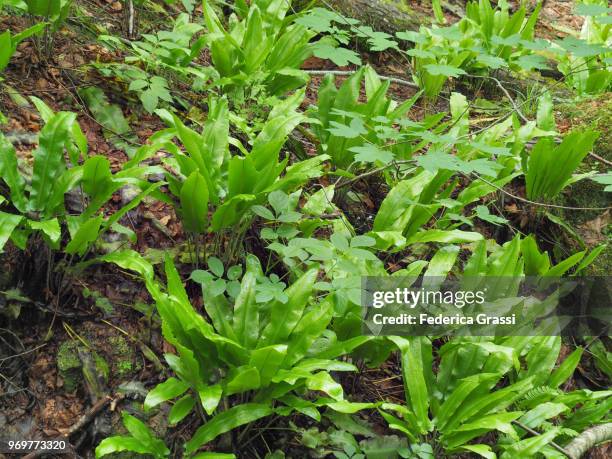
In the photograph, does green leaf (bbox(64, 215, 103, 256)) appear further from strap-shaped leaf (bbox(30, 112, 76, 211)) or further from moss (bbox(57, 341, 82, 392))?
moss (bbox(57, 341, 82, 392))

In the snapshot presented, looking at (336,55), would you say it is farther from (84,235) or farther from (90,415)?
(90,415)

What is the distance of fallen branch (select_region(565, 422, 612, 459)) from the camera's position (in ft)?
9.24

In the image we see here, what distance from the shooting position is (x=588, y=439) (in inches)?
115

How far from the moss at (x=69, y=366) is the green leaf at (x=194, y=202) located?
0.79 metres

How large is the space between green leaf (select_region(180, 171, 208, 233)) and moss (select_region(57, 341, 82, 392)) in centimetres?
79

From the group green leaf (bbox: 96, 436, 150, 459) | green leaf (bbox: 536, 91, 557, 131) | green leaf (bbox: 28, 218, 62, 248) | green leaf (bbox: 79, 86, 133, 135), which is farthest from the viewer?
green leaf (bbox: 536, 91, 557, 131)

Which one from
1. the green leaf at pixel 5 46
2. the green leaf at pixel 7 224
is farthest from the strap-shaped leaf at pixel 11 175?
the green leaf at pixel 5 46

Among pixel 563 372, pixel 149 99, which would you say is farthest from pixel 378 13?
pixel 563 372

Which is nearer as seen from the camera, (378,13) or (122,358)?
(122,358)

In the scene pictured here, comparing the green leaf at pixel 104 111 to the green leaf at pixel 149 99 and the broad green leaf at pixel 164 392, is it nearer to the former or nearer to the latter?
the green leaf at pixel 149 99

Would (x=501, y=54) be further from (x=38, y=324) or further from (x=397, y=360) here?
(x=38, y=324)

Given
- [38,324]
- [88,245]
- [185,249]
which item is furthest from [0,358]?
[185,249]

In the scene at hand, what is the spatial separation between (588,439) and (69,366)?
2.54 metres

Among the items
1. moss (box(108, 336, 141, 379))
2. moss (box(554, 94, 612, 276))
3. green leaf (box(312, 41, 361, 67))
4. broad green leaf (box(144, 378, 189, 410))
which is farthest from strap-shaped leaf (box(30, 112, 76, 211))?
moss (box(554, 94, 612, 276))
